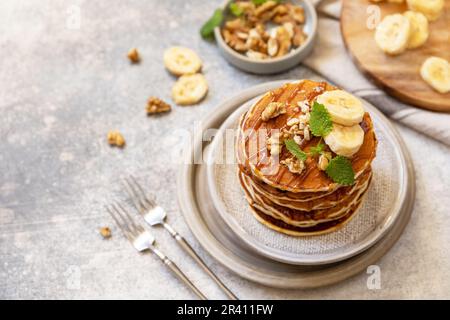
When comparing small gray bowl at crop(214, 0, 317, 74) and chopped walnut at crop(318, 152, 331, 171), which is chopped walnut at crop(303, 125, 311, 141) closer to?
chopped walnut at crop(318, 152, 331, 171)

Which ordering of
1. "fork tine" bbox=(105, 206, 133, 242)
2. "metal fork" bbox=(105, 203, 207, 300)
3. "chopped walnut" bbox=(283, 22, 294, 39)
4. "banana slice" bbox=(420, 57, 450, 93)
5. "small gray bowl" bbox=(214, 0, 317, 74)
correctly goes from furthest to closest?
"chopped walnut" bbox=(283, 22, 294, 39), "small gray bowl" bbox=(214, 0, 317, 74), "banana slice" bbox=(420, 57, 450, 93), "fork tine" bbox=(105, 206, 133, 242), "metal fork" bbox=(105, 203, 207, 300)

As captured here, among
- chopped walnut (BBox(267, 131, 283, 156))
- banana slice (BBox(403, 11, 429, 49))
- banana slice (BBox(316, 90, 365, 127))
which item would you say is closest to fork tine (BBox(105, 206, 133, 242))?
chopped walnut (BBox(267, 131, 283, 156))

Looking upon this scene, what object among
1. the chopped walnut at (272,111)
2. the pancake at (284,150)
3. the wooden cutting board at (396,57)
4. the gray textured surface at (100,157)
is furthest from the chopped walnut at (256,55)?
the chopped walnut at (272,111)

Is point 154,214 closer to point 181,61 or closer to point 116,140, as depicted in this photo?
point 116,140

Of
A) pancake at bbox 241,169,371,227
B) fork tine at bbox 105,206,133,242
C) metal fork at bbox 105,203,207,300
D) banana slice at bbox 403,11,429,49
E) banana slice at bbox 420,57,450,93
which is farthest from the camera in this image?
banana slice at bbox 403,11,429,49

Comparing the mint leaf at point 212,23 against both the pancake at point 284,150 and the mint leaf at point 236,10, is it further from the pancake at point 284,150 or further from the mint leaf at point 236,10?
the pancake at point 284,150

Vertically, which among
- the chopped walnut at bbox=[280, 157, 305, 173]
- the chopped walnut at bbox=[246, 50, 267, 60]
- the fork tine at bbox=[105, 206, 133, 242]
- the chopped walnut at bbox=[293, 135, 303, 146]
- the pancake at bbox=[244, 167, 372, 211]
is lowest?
the fork tine at bbox=[105, 206, 133, 242]

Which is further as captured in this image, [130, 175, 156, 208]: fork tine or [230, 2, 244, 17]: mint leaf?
[230, 2, 244, 17]: mint leaf
